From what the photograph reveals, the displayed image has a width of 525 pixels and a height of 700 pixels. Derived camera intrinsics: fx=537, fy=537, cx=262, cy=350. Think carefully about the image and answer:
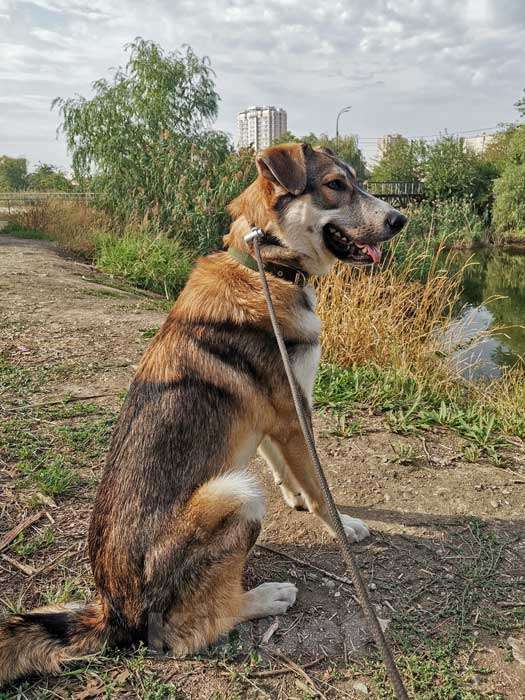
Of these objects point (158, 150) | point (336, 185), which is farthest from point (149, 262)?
point (336, 185)

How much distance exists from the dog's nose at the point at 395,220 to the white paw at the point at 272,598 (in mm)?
2040

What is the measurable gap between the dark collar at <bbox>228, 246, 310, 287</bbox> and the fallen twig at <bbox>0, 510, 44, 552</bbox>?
196 cm

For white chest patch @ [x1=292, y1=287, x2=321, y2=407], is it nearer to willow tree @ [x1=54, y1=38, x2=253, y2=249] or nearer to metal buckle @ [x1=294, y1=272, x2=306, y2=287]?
metal buckle @ [x1=294, y1=272, x2=306, y2=287]

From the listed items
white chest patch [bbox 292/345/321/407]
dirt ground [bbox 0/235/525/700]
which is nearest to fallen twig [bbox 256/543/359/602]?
dirt ground [bbox 0/235/525/700]

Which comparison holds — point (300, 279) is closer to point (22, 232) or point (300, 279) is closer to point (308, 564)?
point (308, 564)

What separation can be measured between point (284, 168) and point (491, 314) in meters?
17.6

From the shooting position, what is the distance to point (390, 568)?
2.97 metres

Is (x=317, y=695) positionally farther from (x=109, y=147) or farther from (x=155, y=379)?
(x=109, y=147)

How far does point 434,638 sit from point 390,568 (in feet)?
1.59

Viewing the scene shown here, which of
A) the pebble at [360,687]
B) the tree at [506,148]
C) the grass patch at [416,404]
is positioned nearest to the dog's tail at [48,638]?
the pebble at [360,687]

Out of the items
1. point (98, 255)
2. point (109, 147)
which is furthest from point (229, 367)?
point (109, 147)

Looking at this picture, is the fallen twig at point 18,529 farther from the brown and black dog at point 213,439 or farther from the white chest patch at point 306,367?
the white chest patch at point 306,367

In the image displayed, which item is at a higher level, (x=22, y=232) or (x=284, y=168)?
(x=22, y=232)

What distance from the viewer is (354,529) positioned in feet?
10.4
